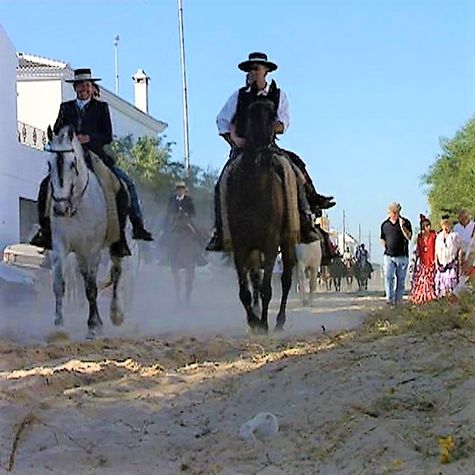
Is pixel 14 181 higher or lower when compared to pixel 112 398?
higher

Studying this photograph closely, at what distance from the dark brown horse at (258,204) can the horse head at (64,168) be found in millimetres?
1309

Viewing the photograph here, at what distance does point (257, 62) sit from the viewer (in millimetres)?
9055

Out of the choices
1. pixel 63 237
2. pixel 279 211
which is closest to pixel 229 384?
pixel 279 211

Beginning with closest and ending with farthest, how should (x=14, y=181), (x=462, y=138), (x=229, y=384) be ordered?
(x=229, y=384) < (x=14, y=181) < (x=462, y=138)

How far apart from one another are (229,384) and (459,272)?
7.37 meters

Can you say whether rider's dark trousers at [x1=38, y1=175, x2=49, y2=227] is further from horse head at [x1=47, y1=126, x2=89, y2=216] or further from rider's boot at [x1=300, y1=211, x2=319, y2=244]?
rider's boot at [x1=300, y1=211, x2=319, y2=244]

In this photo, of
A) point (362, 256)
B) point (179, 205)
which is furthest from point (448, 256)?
point (362, 256)

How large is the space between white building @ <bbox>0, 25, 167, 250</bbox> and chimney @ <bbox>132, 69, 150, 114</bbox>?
0.4 inches

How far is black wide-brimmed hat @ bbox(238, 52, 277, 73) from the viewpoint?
9055 mm

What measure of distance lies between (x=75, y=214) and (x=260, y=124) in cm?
184

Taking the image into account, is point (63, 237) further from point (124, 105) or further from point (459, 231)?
point (459, 231)

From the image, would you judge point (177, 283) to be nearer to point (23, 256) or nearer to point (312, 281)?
point (312, 281)

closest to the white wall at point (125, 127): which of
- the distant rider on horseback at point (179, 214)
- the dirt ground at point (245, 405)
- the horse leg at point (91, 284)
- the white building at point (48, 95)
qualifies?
the white building at point (48, 95)

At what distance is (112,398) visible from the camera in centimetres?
595
